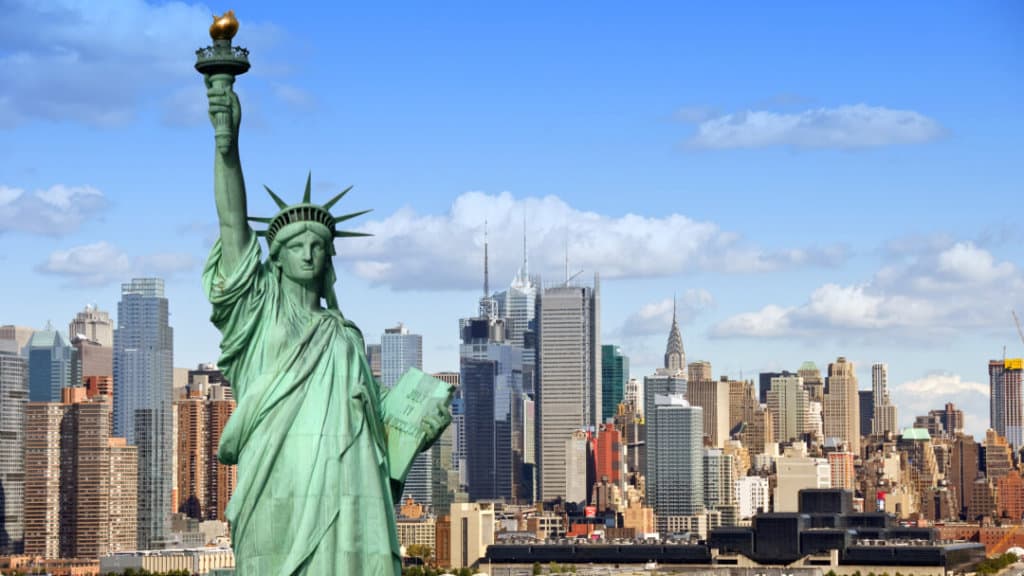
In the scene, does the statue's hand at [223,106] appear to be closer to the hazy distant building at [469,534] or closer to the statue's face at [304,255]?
the statue's face at [304,255]

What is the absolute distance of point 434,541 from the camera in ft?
565

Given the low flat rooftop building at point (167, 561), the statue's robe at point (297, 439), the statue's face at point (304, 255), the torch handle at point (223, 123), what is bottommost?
the low flat rooftop building at point (167, 561)

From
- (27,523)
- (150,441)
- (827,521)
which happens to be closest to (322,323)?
(827,521)

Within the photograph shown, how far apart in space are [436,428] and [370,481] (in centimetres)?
98

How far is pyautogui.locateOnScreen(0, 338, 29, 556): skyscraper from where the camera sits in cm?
17888

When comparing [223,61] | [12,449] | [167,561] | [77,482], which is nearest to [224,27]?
[223,61]

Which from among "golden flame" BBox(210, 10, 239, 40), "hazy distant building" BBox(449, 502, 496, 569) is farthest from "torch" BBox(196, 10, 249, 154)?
"hazy distant building" BBox(449, 502, 496, 569)

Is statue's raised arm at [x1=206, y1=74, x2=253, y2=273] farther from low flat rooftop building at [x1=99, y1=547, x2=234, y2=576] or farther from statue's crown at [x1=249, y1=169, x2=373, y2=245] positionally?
low flat rooftop building at [x1=99, y1=547, x2=234, y2=576]

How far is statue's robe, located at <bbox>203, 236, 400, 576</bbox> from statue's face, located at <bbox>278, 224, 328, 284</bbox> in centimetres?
25

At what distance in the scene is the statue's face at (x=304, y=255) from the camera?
83.8 feet

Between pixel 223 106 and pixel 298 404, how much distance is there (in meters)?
3.15

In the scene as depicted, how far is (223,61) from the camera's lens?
25.5m

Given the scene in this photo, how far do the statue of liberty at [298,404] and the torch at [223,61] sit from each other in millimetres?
22

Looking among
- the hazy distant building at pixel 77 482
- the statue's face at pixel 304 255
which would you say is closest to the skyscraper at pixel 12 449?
the hazy distant building at pixel 77 482
